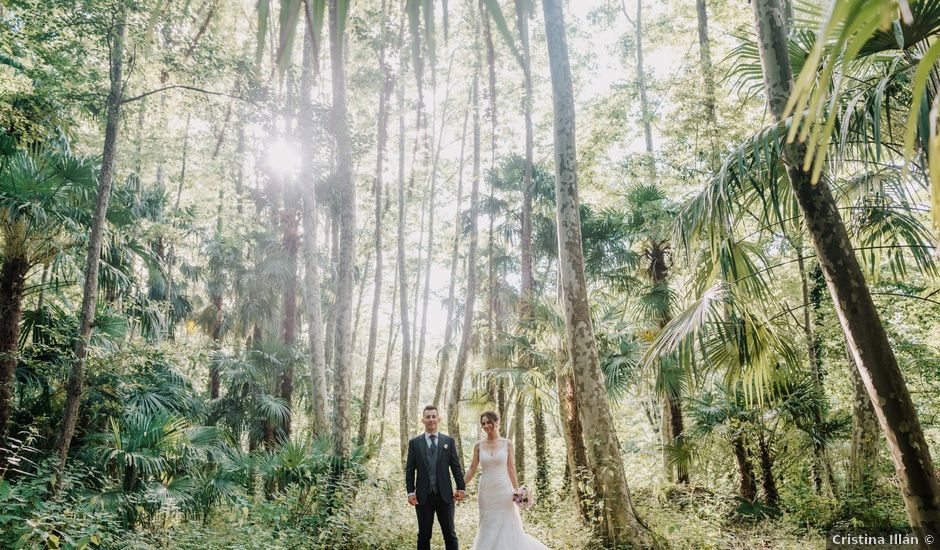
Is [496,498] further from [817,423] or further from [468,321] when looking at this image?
[468,321]

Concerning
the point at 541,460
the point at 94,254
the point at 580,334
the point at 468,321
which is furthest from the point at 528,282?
the point at 94,254

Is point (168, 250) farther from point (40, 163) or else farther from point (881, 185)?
point (881, 185)

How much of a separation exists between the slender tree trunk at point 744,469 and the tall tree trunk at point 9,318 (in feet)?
34.2

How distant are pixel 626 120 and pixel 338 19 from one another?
1328 centimetres

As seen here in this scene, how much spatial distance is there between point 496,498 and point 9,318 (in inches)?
256

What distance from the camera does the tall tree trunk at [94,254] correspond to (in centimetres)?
625

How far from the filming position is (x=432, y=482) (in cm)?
555

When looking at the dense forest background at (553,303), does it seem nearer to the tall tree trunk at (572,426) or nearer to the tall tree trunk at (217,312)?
the tall tree trunk at (572,426)

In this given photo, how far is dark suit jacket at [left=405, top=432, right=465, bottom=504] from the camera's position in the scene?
219 inches

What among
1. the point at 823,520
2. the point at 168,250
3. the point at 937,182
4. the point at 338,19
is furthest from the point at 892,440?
the point at 168,250

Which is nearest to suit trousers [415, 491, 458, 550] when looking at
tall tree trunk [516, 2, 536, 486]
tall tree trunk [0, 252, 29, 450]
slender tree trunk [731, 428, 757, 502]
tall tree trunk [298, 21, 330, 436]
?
tall tree trunk [298, 21, 330, 436]

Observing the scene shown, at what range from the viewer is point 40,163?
23.2 feet

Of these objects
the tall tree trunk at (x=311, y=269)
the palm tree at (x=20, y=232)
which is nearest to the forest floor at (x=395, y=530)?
the tall tree trunk at (x=311, y=269)

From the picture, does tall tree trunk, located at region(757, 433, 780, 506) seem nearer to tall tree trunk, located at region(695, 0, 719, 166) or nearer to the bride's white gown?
tall tree trunk, located at region(695, 0, 719, 166)
